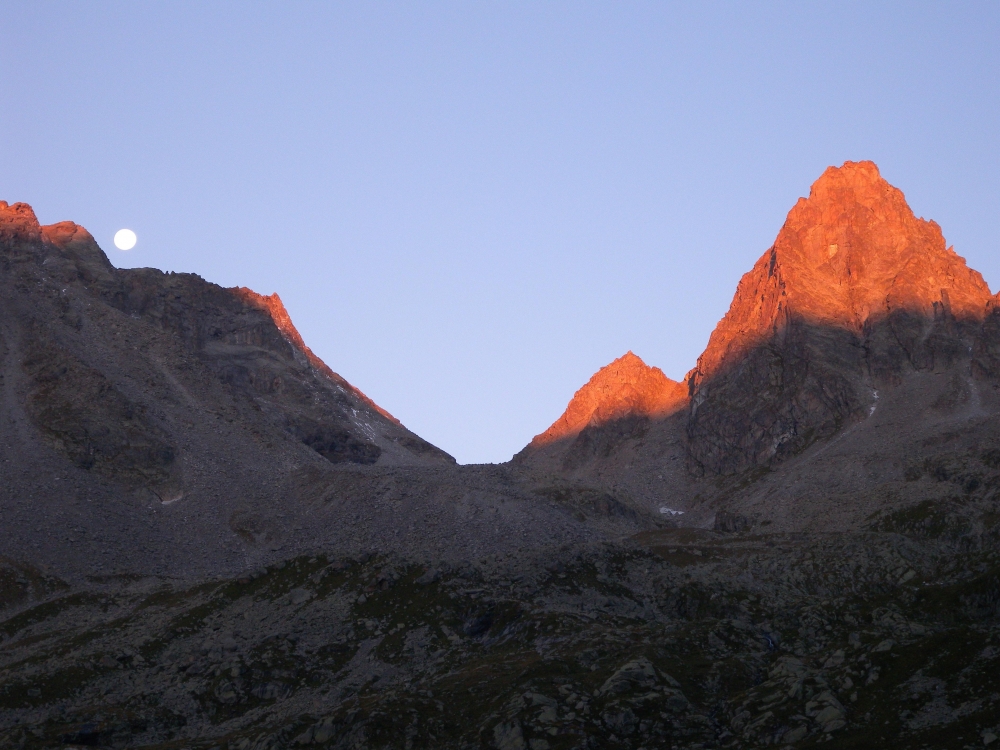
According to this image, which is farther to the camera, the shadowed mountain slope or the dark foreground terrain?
the shadowed mountain slope

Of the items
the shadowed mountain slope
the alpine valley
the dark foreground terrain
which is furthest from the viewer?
the shadowed mountain slope

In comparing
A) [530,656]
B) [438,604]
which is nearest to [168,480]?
[438,604]

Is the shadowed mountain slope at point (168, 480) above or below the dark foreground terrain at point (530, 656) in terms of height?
above

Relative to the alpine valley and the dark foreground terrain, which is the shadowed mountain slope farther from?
the dark foreground terrain

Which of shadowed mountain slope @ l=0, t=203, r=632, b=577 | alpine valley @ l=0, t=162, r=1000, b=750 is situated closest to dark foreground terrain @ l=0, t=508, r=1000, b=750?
alpine valley @ l=0, t=162, r=1000, b=750

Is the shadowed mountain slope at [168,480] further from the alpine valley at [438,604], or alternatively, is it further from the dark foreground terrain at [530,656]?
the dark foreground terrain at [530,656]

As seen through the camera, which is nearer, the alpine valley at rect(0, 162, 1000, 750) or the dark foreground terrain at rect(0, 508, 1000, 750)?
the dark foreground terrain at rect(0, 508, 1000, 750)

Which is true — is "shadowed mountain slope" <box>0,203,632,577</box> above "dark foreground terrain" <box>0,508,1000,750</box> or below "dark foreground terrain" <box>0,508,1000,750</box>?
above

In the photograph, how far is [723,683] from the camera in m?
59.7

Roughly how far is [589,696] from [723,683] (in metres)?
7.10

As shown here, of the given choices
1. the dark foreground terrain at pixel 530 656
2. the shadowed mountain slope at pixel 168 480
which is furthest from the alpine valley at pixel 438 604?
the shadowed mountain slope at pixel 168 480

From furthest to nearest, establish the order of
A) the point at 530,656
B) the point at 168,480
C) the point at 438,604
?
the point at 168,480 < the point at 438,604 < the point at 530,656

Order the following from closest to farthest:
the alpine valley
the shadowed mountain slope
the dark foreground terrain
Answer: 1. the dark foreground terrain
2. the alpine valley
3. the shadowed mountain slope

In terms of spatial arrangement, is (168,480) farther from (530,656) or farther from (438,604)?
(530,656)
